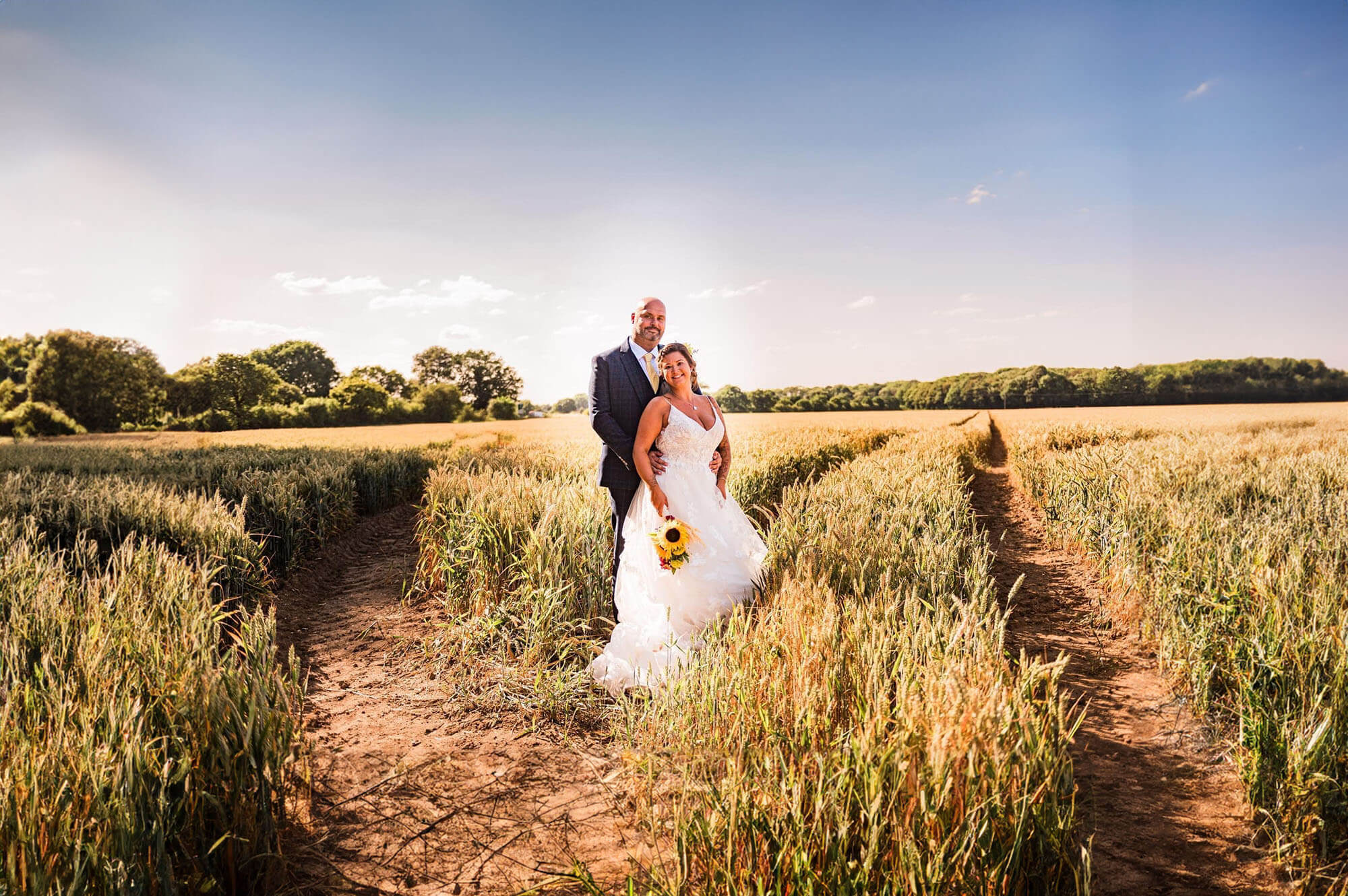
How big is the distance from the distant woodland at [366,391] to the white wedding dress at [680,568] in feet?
76.3

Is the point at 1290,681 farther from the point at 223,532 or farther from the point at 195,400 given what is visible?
the point at 195,400

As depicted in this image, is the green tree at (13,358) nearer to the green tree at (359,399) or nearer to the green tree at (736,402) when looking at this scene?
the green tree at (359,399)

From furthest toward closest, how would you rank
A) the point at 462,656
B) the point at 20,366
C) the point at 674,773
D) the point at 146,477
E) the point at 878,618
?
the point at 20,366, the point at 146,477, the point at 462,656, the point at 878,618, the point at 674,773

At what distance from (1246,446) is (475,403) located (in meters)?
51.2

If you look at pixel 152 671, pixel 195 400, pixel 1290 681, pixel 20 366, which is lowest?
pixel 1290 681

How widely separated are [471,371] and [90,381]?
25.7 m

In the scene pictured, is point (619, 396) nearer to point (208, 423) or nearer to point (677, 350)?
point (677, 350)

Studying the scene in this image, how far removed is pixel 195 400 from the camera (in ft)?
154

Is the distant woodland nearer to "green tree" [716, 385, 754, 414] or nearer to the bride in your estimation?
"green tree" [716, 385, 754, 414]

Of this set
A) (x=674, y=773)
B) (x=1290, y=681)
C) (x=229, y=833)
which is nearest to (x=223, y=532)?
(x=229, y=833)

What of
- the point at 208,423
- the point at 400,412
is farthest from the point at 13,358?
the point at 400,412

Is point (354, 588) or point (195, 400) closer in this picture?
point (354, 588)

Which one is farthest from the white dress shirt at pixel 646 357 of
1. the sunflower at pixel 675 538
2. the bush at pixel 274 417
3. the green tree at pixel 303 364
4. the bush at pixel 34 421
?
the green tree at pixel 303 364

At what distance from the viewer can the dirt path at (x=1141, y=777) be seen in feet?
8.44
